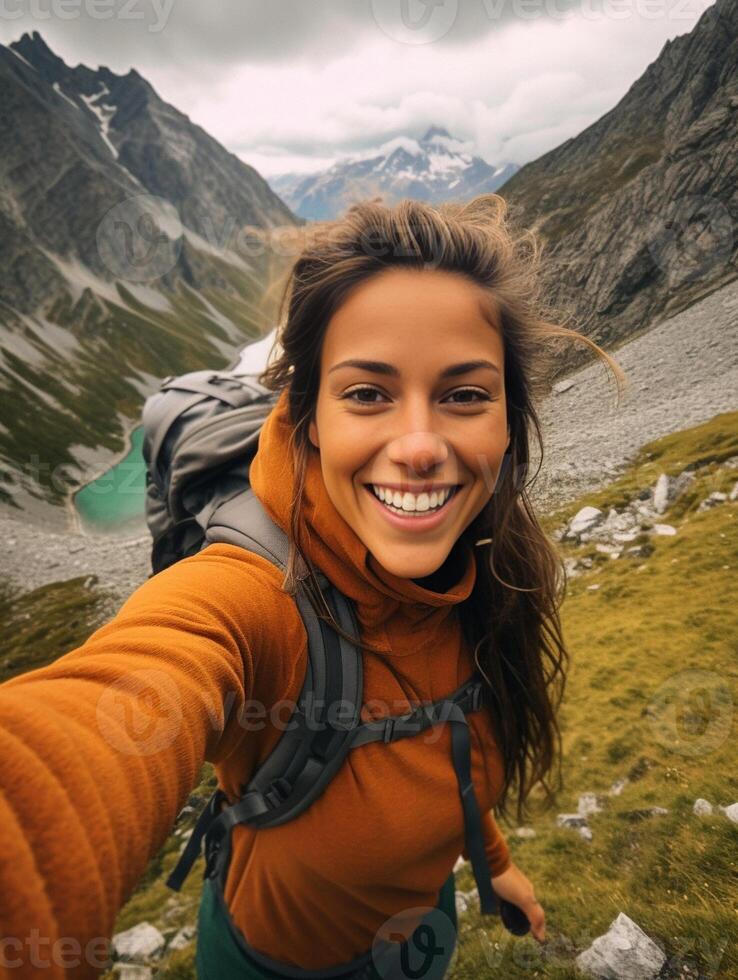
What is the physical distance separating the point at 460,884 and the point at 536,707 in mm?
4215

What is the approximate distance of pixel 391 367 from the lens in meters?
2.21

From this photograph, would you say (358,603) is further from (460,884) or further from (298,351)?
(460,884)

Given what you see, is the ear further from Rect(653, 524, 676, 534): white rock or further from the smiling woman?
Rect(653, 524, 676, 534): white rock

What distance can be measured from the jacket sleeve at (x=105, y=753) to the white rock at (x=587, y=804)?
5.93 meters

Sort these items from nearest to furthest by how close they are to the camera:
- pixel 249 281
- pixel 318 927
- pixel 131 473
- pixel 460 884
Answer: pixel 318 927 → pixel 460 884 → pixel 131 473 → pixel 249 281

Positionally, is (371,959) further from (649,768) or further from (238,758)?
(649,768)

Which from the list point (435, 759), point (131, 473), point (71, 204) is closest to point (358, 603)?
point (435, 759)

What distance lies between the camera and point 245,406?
340cm

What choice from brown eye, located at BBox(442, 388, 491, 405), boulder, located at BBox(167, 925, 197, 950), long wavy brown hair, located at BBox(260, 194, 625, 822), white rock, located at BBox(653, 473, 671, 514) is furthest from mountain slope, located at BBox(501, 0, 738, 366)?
boulder, located at BBox(167, 925, 197, 950)

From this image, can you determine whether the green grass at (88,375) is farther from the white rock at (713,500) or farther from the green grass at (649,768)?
the green grass at (649,768)

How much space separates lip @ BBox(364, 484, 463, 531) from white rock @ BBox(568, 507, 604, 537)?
13.2m

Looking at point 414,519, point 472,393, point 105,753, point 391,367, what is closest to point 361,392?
point 391,367

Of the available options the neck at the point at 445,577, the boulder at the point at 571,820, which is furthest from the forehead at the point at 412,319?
the boulder at the point at 571,820

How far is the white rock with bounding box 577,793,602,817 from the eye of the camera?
5973 mm
